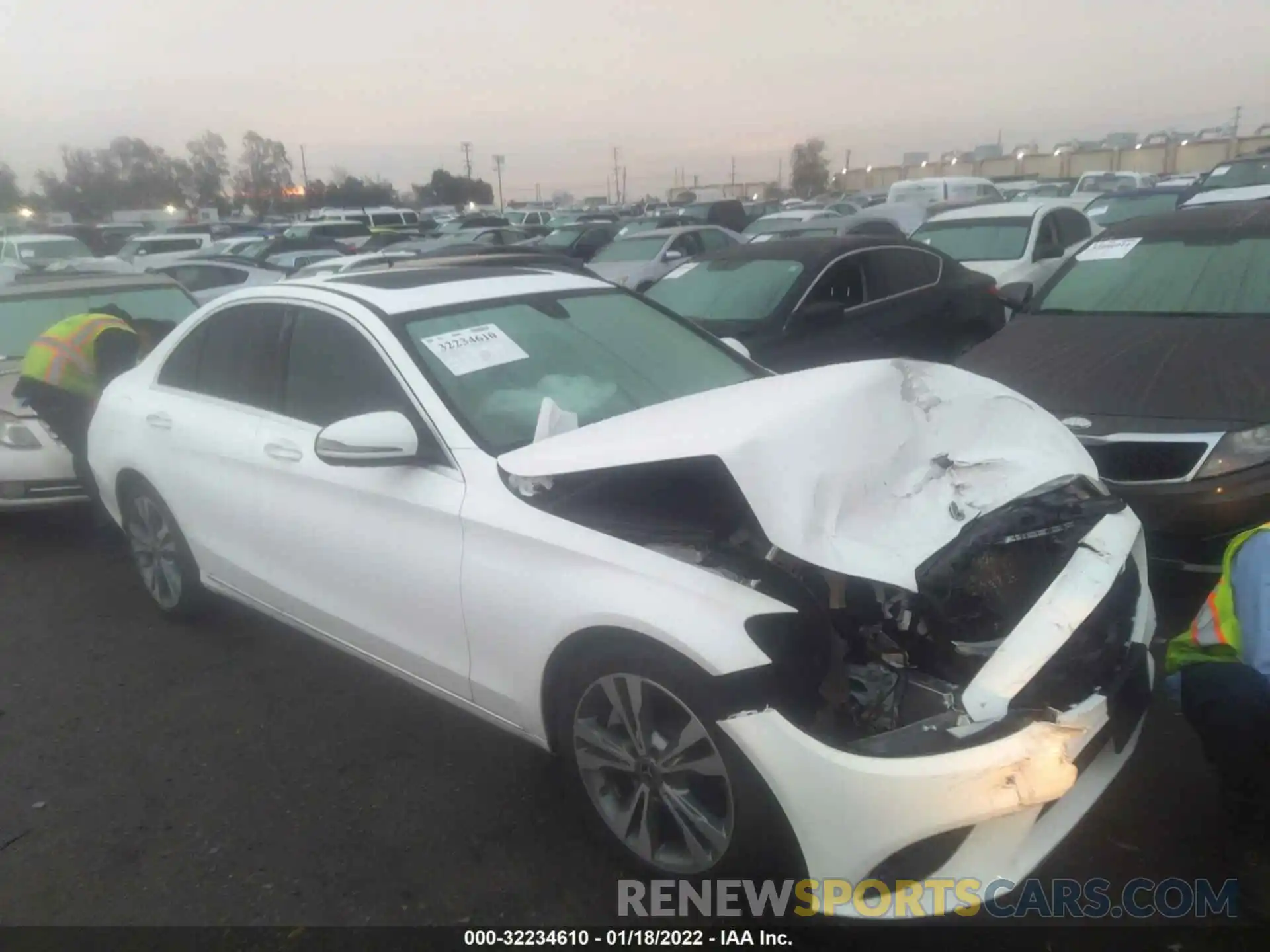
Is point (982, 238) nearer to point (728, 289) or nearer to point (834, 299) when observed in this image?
point (834, 299)

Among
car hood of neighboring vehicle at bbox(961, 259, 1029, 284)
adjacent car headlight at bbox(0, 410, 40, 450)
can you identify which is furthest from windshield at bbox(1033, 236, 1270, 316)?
adjacent car headlight at bbox(0, 410, 40, 450)

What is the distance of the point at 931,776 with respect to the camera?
2002 millimetres

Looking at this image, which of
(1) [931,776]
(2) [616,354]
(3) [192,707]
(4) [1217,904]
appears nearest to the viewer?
(1) [931,776]

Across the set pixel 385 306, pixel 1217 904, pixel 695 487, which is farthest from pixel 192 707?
pixel 1217 904

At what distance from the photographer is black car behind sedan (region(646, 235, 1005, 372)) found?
264 inches

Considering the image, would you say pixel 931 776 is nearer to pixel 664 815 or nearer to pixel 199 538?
pixel 664 815

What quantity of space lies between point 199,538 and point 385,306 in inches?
60.4

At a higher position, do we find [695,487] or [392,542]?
[695,487]

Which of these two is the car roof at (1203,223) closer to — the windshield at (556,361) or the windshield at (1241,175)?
the windshield at (556,361)

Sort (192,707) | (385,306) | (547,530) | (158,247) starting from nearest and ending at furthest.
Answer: (547,530)
(385,306)
(192,707)
(158,247)

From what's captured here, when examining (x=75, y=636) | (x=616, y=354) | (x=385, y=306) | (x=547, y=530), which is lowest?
(x=75, y=636)

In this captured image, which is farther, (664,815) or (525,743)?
(525,743)

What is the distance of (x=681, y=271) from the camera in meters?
8.13

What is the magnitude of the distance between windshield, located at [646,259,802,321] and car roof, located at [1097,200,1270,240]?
88.0 inches
